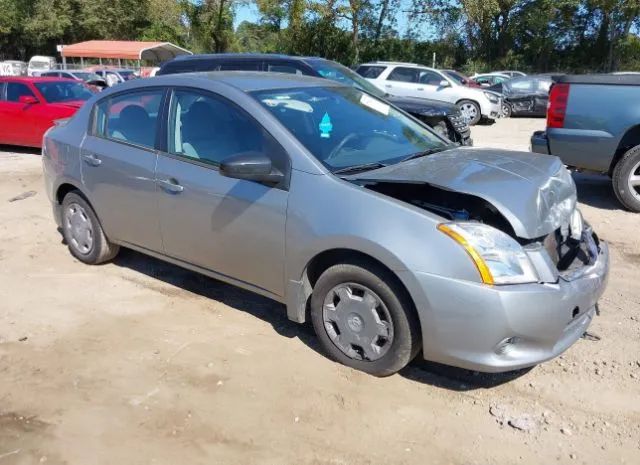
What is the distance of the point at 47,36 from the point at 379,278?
169 feet

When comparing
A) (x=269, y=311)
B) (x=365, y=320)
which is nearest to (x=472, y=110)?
(x=269, y=311)

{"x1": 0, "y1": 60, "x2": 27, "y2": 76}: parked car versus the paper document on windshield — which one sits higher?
{"x1": 0, "y1": 60, "x2": 27, "y2": 76}: parked car

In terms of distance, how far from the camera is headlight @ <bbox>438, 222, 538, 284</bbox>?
309 centimetres

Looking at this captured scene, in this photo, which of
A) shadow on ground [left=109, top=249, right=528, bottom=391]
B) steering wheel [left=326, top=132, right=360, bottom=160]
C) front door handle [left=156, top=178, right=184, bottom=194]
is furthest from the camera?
front door handle [left=156, top=178, right=184, bottom=194]

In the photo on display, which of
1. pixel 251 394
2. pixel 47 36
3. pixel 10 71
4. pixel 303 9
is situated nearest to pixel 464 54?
pixel 303 9

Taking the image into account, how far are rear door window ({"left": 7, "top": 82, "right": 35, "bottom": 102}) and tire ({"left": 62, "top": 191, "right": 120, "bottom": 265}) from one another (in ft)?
26.4

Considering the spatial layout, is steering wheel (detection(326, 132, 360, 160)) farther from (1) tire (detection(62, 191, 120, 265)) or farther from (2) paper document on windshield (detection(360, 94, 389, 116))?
(1) tire (detection(62, 191, 120, 265))

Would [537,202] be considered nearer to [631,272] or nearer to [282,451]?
[282,451]

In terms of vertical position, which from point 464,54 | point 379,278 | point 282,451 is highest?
point 464,54

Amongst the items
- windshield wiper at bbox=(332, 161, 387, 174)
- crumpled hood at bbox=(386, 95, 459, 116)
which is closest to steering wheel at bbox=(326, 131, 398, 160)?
windshield wiper at bbox=(332, 161, 387, 174)

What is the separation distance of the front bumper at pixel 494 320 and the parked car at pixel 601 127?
407 centimetres

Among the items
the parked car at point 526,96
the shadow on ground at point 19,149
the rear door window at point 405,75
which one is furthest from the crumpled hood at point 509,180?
the parked car at point 526,96

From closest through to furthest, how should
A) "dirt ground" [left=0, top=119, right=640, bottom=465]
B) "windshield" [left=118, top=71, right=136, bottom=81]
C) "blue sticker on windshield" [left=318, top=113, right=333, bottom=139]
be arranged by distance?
1. "dirt ground" [left=0, top=119, right=640, bottom=465]
2. "blue sticker on windshield" [left=318, top=113, right=333, bottom=139]
3. "windshield" [left=118, top=71, right=136, bottom=81]

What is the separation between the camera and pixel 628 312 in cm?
438
